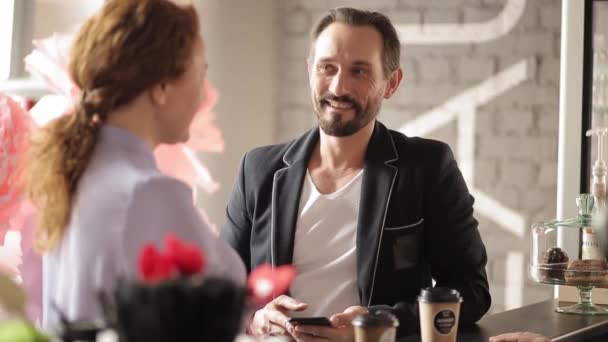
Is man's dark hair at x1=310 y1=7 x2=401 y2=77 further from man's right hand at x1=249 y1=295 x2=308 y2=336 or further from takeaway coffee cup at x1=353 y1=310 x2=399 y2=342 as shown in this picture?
takeaway coffee cup at x1=353 y1=310 x2=399 y2=342

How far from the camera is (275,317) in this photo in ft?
7.16

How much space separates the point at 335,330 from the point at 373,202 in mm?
383

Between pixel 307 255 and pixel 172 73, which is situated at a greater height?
pixel 172 73

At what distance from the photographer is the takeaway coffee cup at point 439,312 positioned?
174 centimetres

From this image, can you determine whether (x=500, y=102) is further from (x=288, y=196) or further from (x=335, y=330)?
(x=335, y=330)

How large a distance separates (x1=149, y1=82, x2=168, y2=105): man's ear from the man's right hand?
0.89 m

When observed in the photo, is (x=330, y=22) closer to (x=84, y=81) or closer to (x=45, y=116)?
(x=45, y=116)

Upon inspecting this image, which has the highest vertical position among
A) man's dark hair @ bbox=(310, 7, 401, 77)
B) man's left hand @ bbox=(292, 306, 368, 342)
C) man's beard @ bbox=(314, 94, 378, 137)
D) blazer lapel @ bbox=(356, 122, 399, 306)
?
man's dark hair @ bbox=(310, 7, 401, 77)

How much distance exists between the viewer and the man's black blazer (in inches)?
90.7

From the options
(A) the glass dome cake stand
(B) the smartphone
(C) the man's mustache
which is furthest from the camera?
(A) the glass dome cake stand

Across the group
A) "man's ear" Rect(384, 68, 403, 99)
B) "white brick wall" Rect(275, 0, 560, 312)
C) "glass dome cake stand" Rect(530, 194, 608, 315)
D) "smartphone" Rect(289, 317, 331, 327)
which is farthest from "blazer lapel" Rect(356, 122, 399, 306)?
"white brick wall" Rect(275, 0, 560, 312)

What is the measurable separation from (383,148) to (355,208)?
0.17 meters

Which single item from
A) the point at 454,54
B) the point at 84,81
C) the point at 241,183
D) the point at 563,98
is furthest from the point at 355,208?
the point at 454,54

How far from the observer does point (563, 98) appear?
3.02m
